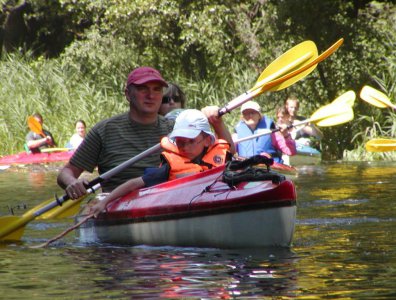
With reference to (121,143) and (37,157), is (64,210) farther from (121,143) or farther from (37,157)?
(37,157)

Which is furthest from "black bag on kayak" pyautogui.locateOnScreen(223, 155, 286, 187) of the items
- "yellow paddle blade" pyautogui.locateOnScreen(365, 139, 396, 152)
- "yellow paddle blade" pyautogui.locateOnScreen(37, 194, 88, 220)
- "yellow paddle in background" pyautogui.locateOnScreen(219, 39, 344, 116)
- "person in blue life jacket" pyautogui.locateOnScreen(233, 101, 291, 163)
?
"yellow paddle blade" pyautogui.locateOnScreen(365, 139, 396, 152)

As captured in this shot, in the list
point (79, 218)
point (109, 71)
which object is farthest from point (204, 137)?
point (109, 71)

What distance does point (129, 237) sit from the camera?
7980 mm

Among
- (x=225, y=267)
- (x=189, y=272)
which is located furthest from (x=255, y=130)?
(x=189, y=272)

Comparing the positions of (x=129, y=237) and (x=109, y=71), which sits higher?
(x=109, y=71)

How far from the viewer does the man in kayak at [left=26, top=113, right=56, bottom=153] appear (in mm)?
19772

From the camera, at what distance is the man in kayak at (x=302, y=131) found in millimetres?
14750

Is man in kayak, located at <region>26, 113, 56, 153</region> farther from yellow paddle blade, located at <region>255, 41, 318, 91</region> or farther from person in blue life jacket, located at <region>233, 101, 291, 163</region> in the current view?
yellow paddle blade, located at <region>255, 41, 318, 91</region>

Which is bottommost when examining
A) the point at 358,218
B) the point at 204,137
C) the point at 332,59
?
the point at 358,218

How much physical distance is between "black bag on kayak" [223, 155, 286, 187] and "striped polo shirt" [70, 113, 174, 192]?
1.19m

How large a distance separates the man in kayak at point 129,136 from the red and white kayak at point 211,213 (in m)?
0.45

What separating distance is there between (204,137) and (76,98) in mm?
14731

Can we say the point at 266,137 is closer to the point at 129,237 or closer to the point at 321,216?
the point at 321,216

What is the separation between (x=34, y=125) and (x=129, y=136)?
11.3m
